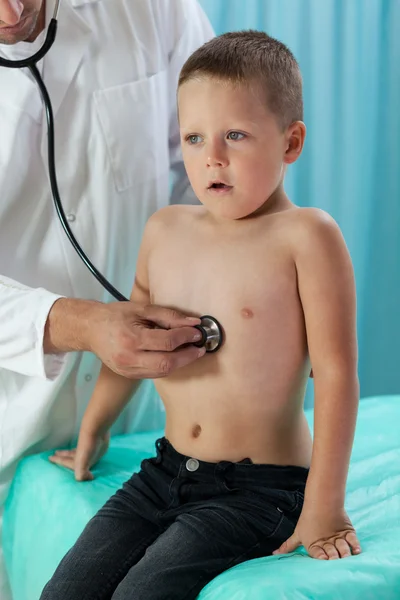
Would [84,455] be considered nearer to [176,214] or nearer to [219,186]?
[176,214]

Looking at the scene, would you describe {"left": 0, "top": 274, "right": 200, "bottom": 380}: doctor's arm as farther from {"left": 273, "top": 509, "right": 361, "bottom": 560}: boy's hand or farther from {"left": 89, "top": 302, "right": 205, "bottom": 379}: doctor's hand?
{"left": 273, "top": 509, "right": 361, "bottom": 560}: boy's hand

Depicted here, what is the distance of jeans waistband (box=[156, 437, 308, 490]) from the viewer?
1.15 m

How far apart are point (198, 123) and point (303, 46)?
4.56 ft

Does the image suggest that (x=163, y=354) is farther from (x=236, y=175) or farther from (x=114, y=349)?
(x=236, y=175)

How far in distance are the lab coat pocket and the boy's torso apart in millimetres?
399

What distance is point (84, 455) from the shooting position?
1.44 m

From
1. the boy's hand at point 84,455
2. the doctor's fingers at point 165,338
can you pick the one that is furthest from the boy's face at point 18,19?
the boy's hand at point 84,455

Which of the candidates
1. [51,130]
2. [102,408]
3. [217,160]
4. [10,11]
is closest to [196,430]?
[102,408]

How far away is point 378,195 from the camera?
8.63 ft

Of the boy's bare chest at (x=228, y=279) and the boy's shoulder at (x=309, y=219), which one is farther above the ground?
the boy's shoulder at (x=309, y=219)

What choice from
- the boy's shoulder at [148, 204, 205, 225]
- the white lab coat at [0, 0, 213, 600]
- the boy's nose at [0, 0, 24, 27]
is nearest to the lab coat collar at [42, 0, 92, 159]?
the white lab coat at [0, 0, 213, 600]

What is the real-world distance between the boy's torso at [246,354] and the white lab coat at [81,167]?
0.36m

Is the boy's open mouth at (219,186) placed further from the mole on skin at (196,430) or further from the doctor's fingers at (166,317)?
the mole on skin at (196,430)

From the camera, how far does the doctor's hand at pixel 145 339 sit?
3.77ft
